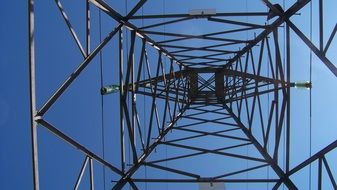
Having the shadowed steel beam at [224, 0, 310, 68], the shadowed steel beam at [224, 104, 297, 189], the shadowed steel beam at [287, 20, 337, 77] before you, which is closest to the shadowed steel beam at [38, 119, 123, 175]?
the shadowed steel beam at [224, 104, 297, 189]

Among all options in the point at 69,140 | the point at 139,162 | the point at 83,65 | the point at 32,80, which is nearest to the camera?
the point at 32,80

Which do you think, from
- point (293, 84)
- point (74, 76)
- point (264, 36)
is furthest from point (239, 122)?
point (74, 76)

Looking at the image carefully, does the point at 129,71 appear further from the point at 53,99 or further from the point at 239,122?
the point at 239,122

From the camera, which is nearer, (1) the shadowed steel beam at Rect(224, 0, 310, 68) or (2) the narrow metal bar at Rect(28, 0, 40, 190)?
(2) the narrow metal bar at Rect(28, 0, 40, 190)

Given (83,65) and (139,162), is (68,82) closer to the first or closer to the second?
(83,65)

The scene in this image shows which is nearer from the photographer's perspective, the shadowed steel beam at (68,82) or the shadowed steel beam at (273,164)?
the shadowed steel beam at (68,82)

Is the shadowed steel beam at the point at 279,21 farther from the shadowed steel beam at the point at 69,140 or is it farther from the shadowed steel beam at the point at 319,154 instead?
the shadowed steel beam at the point at 69,140

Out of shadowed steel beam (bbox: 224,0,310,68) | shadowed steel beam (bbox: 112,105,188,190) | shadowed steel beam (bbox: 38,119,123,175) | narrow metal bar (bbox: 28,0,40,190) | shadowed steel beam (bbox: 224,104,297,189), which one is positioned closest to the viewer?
narrow metal bar (bbox: 28,0,40,190)

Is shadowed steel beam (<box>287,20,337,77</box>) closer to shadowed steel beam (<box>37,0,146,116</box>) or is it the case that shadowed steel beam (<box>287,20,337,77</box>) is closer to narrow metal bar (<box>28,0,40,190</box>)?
shadowed steel beam (<box>37,0,146,116</box>)

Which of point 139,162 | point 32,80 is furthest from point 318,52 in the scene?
point 32,80

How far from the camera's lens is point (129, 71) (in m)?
11.0

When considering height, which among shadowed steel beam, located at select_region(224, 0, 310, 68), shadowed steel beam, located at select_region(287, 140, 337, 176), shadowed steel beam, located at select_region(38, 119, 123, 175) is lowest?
shadowed steel beam, located at select_region(287, 140, 337, 176)

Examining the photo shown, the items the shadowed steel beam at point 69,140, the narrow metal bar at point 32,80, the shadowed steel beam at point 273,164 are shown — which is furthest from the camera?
the shadowed steel beam at point 273,164

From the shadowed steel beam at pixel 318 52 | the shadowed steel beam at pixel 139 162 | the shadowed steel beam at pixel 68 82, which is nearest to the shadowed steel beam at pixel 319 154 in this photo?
the shadowed steel beam at pixel 318 52
